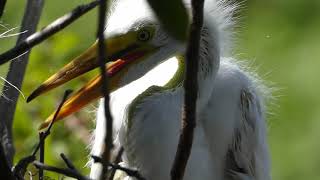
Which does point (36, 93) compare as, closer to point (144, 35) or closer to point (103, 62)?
point (144, 35)

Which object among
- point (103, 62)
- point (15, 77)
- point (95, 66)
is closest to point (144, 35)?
Result: point (95, 66)

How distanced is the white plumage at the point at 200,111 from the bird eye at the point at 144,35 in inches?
0.8

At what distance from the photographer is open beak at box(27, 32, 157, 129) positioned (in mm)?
2100

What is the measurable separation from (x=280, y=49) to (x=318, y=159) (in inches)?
41.7

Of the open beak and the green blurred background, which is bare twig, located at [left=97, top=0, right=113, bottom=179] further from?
the green blurred background

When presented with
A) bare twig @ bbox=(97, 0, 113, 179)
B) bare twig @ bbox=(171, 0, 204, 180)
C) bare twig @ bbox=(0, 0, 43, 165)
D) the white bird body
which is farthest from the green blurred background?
bare twig @ bbox=(97, 0, 113, 179)

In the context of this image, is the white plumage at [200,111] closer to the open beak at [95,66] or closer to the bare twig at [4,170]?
the open beak at [95,66]

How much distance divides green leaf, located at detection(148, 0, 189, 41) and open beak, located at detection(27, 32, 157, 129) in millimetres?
1019

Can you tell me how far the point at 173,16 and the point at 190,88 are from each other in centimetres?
30

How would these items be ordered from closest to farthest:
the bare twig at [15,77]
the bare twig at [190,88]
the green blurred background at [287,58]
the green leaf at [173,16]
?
the green leaf at [173,16] → the bare twig at [190,88] → the bare twig at [15,77] → the green blurred background at [287,58]

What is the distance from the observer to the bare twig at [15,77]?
1.88 meters

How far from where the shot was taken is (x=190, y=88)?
133 cm

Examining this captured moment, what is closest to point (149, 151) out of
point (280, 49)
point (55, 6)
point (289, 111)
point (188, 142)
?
point (188, 142)

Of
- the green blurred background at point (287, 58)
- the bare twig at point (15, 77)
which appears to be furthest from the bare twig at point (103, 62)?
the green blurred background at point (287, 58)
